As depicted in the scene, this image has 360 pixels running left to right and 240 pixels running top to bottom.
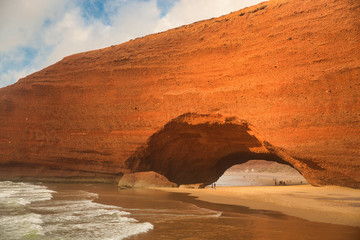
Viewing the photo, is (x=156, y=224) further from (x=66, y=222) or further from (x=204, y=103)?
(x=204, y=103)

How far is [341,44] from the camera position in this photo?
14.0 metres

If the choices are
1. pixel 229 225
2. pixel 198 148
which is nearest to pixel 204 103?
pixel 198 148

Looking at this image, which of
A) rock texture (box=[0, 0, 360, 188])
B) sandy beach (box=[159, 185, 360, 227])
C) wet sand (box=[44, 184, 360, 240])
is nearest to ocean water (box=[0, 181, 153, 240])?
wet sand (box=[44, 184, 360, 240])

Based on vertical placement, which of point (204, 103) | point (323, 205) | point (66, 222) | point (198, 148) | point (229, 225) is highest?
point (204, 103)

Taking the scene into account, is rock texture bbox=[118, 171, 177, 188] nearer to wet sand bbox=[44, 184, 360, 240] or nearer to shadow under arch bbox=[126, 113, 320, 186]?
shadow under arch bbox=[126, 113, 320, 186]

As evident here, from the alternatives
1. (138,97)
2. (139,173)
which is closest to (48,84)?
(138,97)

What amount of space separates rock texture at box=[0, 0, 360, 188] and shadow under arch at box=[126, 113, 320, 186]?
83 millimetres

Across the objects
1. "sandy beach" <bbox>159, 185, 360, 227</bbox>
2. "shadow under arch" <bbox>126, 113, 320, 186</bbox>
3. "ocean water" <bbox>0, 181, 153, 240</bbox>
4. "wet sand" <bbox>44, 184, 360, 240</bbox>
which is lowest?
"ocean water" <bbox>0, 181, 153, 240</bbox>

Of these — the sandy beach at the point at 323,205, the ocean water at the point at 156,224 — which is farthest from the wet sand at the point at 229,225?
the sandy beach at the point at 323,205

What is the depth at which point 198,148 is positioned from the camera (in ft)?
64.6

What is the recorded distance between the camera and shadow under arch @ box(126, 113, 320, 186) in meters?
16.9

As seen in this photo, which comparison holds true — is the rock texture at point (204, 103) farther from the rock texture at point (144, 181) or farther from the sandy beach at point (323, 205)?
the sandy beach at point (323, 205)

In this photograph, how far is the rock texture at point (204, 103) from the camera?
44.8 ft

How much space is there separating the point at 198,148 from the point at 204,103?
3.94 metres
